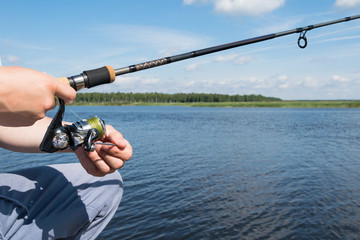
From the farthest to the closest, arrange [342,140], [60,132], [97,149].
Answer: [342,140], [97,149], [60,132]

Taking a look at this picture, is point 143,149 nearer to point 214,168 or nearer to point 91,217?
point 214,168

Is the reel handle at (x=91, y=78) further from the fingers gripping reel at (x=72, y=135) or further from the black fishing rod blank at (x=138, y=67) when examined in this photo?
the fingers gripping reel at (x=72, y=135)

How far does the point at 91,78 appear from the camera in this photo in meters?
2.30

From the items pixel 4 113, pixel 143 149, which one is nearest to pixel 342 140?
pixel 143 149

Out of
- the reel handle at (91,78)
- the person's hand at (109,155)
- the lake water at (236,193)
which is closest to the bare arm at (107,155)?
the person's hand at (109,155)

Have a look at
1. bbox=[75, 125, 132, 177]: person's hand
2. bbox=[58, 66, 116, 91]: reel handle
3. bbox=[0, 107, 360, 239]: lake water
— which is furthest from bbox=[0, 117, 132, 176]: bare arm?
bbox=[0, 107, 360, 239]: lake water

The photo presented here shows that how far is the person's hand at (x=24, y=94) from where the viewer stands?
Answer: 1306 mm

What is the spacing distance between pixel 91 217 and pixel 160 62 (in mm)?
1772

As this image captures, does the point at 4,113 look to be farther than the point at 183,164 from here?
No

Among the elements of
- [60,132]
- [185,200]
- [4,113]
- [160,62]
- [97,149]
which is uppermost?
[160,62]

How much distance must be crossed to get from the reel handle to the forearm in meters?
0.78

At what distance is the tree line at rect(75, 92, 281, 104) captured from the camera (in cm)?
16440

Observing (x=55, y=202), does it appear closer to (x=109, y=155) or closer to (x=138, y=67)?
(x=109, y=155)

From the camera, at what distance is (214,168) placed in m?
13.4
